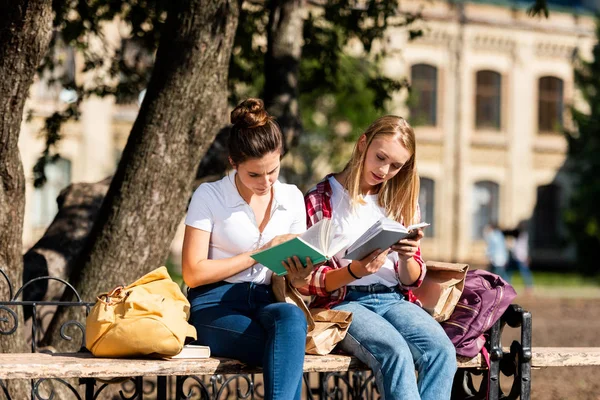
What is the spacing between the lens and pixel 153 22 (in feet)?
29.6

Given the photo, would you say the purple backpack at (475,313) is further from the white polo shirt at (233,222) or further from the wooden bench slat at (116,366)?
the white polo shirt at (233,222)

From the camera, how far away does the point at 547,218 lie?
1389 inches

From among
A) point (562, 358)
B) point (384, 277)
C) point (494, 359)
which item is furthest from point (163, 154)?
point (562, 358)

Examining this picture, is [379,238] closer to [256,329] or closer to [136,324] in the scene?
[256,329]

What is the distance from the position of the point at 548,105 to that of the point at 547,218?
3.98m

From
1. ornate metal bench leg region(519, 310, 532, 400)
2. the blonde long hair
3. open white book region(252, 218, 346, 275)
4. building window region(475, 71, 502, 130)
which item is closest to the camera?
open white book region(252, 218, 346, 275)

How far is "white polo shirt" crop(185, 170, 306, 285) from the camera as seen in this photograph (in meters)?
4.59

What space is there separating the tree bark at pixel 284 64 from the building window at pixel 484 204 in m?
27.0

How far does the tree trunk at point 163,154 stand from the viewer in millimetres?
6043

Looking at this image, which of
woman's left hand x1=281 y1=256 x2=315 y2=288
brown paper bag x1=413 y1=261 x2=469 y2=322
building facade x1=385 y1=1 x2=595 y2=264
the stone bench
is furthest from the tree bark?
building facade x1=385 y1=1 x2=595 y2=264

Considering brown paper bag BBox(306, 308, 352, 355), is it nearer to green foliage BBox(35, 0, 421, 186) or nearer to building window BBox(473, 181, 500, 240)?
green foliage BBox(35, 0, 421, 186)

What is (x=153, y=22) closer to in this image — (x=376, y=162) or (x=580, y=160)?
(x=376, y=162)

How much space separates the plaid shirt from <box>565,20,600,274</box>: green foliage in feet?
87.1

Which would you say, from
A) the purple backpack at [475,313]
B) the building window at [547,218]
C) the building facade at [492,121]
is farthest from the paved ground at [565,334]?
the building window at [547,218]
